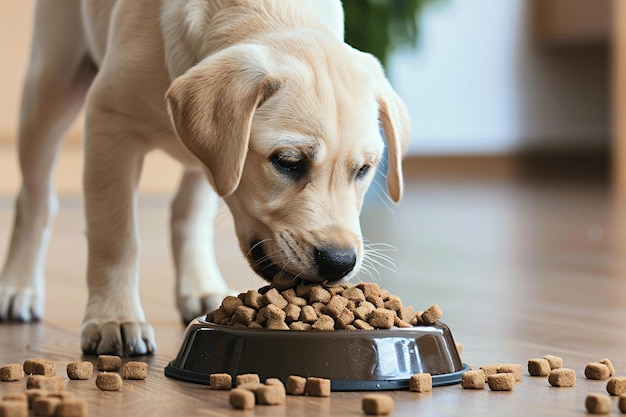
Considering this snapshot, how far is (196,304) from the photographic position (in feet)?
8.77

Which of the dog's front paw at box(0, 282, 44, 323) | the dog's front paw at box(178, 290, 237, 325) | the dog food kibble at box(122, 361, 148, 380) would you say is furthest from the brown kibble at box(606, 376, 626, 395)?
the dog's front paw at box(0, 282, 44, 323)

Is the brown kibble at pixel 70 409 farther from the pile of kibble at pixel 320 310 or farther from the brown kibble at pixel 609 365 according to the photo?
the brown kibble at pixel 609 365

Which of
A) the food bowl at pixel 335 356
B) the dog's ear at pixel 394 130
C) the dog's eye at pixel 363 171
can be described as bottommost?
the food bowl at pixel 335 356

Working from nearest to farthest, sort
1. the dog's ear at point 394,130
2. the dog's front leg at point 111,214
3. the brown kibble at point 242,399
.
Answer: the brown kibble at point 242,399 → the dog's ear at point 394,130 → the dog's front leg at point 111,214

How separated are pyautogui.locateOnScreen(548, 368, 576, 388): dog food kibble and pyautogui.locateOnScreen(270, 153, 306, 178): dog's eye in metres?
0.54

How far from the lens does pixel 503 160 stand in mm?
9812

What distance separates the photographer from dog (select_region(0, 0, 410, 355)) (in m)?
1.89

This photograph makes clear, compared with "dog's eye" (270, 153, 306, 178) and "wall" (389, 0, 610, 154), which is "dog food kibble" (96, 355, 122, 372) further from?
"wall" (389, 0, 610, 154)

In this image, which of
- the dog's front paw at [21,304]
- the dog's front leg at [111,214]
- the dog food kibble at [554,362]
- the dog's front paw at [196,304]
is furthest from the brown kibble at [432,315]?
the dog's front paw at [21,304]

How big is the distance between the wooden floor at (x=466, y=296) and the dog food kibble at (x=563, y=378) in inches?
0.6

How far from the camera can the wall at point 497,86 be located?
9.24m

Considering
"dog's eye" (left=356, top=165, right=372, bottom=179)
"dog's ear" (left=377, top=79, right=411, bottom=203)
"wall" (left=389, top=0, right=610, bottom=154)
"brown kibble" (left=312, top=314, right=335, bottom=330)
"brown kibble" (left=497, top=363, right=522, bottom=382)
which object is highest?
"wall" (left=389, top=0, right=610, bottom=154)

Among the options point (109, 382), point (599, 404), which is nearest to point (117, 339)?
point (109, 382)

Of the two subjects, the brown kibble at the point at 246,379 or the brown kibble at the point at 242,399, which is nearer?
the brown kibble at the point at 242,399
